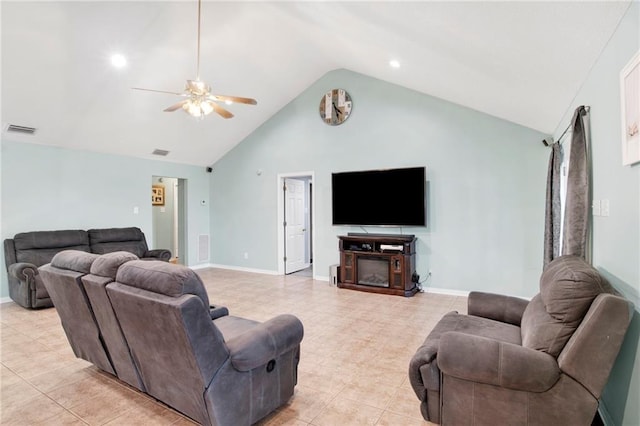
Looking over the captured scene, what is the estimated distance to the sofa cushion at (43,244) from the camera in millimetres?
4866

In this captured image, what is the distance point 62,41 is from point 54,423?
3938mm

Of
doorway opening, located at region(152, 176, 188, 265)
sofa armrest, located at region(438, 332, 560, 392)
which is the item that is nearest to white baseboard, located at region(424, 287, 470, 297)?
sofa armrest, located at region(438, 332, 560, 392)

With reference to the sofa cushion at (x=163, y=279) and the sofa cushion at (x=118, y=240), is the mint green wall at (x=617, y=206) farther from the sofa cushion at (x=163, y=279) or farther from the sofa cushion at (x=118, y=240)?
the sofa cushion at (x=118, y=240)

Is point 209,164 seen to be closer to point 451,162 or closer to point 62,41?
point 62,41

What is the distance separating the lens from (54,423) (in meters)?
2.10

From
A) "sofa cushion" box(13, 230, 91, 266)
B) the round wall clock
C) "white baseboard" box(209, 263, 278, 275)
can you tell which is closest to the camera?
"sofa cushion" box(13, 230, 91, 266)

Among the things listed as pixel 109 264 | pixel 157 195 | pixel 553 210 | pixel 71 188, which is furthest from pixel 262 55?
pixel 157 195

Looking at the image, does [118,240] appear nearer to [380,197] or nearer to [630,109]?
[380,197]

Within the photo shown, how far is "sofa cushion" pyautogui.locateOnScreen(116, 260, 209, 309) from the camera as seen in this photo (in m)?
1.71

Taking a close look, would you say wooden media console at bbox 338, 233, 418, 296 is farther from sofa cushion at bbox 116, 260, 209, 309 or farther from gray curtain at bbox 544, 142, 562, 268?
sofa cushion at bbox 116, 260, 209, 309

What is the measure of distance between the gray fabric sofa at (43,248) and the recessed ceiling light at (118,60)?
285 centimetres

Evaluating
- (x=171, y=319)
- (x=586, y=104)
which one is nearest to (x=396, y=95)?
(x=586, y=104)

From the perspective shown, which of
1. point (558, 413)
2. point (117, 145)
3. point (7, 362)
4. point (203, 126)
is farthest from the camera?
point (203, 126)

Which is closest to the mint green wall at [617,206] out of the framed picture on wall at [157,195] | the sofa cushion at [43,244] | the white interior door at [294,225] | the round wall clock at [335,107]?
the round wall clock at [335,107]
